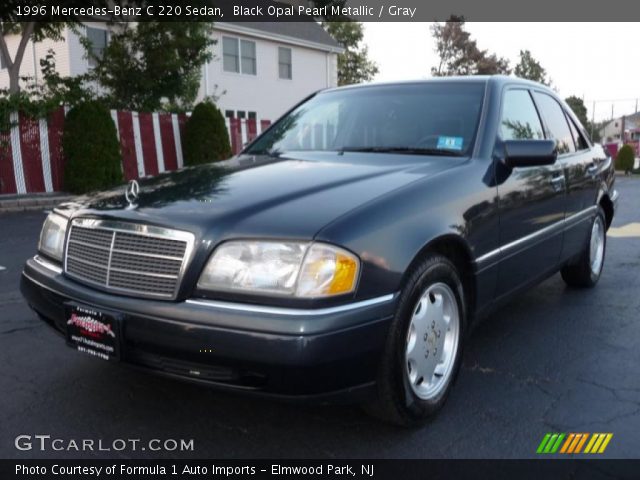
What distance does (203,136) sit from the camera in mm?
13891

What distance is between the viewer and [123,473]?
2348 mm

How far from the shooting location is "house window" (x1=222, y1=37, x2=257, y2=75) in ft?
71.6

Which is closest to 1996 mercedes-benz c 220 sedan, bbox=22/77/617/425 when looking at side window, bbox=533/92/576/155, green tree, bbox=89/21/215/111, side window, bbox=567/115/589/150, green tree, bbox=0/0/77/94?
side window, bbox=533/92/576/155

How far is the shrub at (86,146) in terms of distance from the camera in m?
11.6

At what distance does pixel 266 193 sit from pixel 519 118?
190 centimetres

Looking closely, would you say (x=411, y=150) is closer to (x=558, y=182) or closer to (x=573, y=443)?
(x=558, y=182)

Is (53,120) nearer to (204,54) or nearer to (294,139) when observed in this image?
(204,54)

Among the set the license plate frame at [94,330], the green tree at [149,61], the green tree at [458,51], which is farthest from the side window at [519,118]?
the green tree at [458,51]

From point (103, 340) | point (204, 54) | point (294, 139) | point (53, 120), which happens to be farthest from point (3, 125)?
point (103, 340)

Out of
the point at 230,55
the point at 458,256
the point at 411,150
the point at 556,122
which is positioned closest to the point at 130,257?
the point at 458,256

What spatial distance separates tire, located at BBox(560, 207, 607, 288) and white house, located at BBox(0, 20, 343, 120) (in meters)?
16.5

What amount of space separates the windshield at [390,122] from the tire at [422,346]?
0.85 meters

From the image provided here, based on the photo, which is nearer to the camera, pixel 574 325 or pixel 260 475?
pixel 260 475

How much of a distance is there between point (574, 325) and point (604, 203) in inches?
57.3
